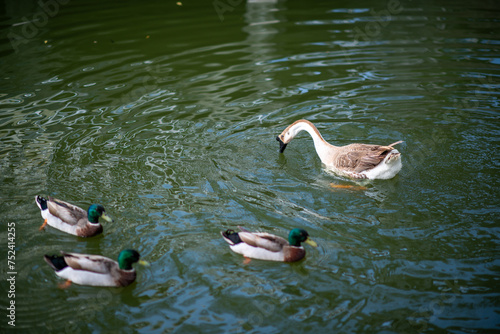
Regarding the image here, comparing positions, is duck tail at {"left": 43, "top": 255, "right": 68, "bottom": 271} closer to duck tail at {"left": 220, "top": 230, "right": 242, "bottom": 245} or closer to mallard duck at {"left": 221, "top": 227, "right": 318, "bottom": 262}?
duck tail at {"left": 220, "top": 230, "right": 242, "bottom": 245}

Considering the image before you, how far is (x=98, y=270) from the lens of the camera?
6.07 meters

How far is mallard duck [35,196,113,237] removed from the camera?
689 centimetres

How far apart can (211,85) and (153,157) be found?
3.40 meters

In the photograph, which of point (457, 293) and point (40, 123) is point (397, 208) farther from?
point (40, 123)

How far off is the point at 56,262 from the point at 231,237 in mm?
2198

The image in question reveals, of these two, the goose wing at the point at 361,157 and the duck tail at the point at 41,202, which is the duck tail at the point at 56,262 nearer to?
the duck tail at the point at 41,202

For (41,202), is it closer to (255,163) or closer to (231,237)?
(231,237)

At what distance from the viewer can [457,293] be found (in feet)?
18.9

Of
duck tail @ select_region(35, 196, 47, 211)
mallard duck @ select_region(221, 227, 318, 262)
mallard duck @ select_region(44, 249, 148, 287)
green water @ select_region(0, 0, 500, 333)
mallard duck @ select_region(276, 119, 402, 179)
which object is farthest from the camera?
mallard duck @ select_region(276, 119, 402, 179)

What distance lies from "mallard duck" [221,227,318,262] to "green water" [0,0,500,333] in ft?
0.46

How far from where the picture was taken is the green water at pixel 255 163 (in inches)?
227

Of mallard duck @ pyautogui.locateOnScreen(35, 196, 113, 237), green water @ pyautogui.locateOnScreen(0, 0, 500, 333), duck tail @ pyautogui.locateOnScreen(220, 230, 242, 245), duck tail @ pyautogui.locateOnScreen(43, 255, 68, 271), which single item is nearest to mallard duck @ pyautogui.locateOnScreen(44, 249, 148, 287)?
Answer: duck tail @ pyautogui.locateOnScreen(43, 255, 68, 271)

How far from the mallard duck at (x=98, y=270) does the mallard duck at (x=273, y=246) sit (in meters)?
1.38

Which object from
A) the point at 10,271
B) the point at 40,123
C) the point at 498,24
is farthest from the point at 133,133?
the point at 498,24
